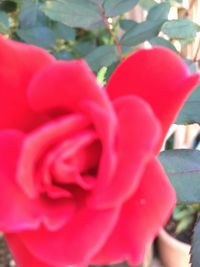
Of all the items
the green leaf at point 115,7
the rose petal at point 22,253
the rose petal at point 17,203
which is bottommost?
the rose petal at point 22,253

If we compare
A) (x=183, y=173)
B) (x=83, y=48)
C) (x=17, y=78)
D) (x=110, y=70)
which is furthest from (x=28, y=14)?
(x=17, y=78)

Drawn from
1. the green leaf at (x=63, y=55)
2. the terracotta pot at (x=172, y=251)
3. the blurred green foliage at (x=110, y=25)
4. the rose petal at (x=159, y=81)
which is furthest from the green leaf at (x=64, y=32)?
the terracotta pot at (x=172, y=251)

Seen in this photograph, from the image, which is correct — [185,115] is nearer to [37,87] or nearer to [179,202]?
[179,202]

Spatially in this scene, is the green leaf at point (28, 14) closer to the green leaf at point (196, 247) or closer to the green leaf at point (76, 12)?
the green leaf at point (76, 12)

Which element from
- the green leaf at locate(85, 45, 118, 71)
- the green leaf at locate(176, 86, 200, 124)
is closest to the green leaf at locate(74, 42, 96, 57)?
the green leaf at locate(85, 45, 118, 71)

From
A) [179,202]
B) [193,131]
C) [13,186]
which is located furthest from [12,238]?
[193,131]

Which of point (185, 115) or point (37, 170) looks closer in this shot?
point (37, 170)

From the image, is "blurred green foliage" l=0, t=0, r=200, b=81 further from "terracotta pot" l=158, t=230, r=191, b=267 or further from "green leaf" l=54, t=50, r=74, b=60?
"terracotta pot" l=158, t=230, r=191, b=267
